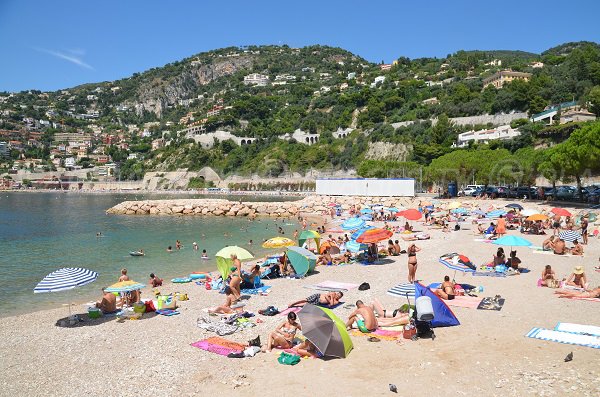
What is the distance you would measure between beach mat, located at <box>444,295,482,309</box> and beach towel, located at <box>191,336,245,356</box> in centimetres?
535

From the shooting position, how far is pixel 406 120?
9825cm

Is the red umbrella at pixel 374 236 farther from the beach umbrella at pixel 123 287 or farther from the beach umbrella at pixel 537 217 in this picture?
the beach umbrella at pixel 537 217

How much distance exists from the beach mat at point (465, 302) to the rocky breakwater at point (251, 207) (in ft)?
113

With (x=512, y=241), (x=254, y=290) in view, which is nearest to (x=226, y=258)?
(x=254, y=290)

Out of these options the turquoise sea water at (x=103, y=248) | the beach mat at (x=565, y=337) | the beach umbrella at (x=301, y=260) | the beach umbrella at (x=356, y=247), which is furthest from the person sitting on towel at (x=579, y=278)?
the turquoise sea water at (x=103, y=248)

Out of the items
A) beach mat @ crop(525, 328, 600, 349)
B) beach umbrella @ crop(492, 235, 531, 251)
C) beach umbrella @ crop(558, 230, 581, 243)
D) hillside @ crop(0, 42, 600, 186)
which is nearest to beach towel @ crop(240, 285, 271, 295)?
beach mat @ crop(525, 328, 600, 349)

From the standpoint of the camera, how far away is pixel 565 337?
26.4 feet

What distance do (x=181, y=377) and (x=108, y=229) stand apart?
32.0 meters

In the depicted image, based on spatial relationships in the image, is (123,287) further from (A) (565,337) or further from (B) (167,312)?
(A) (565,337)

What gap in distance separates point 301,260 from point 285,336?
6815 mm

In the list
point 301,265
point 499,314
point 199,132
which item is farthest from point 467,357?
point 199,132

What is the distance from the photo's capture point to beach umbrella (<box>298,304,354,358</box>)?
777 cm

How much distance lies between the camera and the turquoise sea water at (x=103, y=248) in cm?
1580

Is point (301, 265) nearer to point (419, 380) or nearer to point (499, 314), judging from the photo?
point (499, 314)
